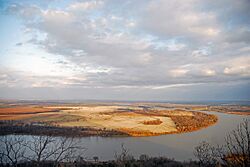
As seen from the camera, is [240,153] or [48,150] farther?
[48,150]

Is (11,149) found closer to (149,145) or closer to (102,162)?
(102,162)

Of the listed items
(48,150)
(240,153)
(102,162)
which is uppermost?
(240,153)

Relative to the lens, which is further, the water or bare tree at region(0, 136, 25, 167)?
the water

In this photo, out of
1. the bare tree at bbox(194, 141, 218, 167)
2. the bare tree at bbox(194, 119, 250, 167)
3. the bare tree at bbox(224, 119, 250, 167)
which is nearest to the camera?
the bare tree at bbox(224, 119, 250, 167)

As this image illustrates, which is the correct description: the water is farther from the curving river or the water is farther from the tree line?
the tree line

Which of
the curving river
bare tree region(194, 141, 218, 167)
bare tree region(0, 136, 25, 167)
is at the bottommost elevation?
the curving river

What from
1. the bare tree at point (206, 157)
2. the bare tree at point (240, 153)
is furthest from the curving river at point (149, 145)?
the bare tree at point (240, 153)

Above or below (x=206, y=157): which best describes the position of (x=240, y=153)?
above

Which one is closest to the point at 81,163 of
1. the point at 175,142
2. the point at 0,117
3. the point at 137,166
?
the point at 137,166

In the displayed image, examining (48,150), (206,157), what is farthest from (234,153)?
(48,150)

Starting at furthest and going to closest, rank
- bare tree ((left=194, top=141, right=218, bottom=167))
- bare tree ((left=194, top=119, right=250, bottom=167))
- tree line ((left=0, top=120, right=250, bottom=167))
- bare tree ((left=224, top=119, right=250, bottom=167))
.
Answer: bare tree ((left=194, top=141, right=218, bottom=167)) < tree line ((left=0, top=120, right=250, bottom=167)) < bare tree ((left=194, top=119, right=250, bottom=167)) < bare tree ((left=224, top=119, right=250, bottom=167))

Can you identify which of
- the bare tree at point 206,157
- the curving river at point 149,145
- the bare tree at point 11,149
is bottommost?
the curving river at point 149,145

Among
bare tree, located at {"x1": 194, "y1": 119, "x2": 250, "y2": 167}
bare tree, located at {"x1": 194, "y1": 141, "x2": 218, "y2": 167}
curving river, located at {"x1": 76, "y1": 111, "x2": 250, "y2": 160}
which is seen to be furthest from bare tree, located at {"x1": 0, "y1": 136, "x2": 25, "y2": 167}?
curving river, located at {"x1": 76, "y1": 111, "x2": 250, "y2": 160}

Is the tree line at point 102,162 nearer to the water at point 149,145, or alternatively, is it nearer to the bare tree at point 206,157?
the bare tree at point 206,157
